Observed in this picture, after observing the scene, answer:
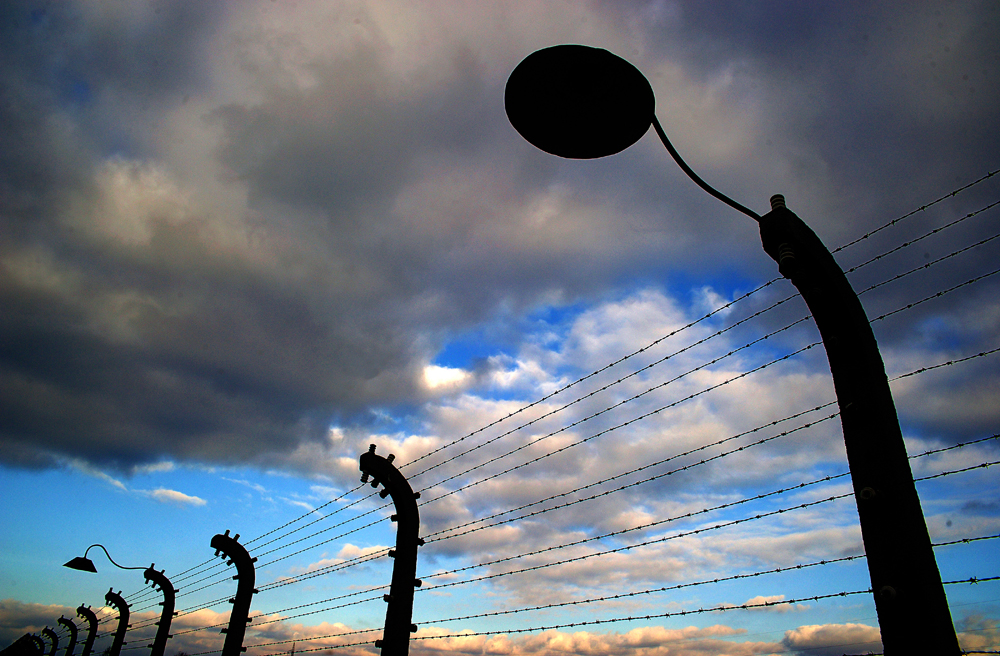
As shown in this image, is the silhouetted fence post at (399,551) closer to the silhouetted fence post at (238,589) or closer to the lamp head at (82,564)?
the silhouetted fence post at (238,589)

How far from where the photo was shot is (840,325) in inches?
145

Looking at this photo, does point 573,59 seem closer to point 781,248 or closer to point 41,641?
point 781,248

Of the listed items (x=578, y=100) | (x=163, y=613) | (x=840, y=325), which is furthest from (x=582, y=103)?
(x=163, y=613)

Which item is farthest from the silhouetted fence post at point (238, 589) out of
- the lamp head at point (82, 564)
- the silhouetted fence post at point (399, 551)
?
the lamp head at point (82, 564)

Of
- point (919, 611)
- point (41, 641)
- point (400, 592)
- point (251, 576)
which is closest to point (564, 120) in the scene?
point (919, 611)

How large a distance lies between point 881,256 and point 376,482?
21.2 ft

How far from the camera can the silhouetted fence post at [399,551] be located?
6.60m

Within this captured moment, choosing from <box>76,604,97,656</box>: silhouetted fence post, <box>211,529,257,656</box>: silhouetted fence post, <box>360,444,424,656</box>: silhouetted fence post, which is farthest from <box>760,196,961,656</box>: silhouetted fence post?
<box>76,604,97,656</box>: silhouetted fence post

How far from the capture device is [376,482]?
7.90m

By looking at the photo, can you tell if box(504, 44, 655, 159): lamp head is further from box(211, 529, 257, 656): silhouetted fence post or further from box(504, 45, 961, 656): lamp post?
box(211, 529, 257, 656): silhouetted fence post

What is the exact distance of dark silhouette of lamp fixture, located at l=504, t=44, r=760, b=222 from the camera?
128 inches

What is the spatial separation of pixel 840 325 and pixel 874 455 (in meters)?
0.88

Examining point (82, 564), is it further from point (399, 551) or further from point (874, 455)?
point (874, 455)

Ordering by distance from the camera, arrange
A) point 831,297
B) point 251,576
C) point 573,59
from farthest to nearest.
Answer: point 251,576, point 831,297, point 573,59
